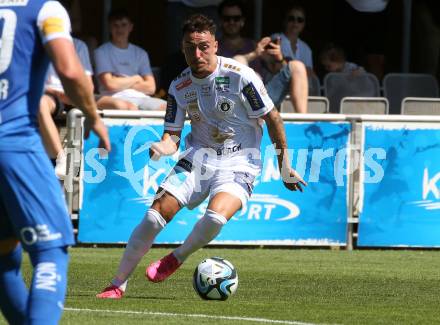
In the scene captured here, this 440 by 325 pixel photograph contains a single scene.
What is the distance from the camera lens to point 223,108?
30.9 ft

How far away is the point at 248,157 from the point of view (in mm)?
9484

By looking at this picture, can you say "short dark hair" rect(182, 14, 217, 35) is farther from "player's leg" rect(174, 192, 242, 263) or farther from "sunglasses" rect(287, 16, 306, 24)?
"sunglasses" rect(287, 16, 306, 24)

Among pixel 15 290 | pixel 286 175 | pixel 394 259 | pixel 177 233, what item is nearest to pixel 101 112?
pixel 177 233

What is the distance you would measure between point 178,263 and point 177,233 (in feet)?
13.2

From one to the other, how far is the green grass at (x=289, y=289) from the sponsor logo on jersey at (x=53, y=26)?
2.50 m

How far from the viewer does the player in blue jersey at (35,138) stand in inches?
211

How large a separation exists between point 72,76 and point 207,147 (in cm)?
426

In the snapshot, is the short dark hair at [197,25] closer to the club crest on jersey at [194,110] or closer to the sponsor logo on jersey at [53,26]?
the club crest on jersey at [194,110]

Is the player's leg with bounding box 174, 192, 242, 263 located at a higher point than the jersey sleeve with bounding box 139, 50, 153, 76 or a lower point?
lower

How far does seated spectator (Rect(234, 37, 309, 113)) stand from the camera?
1385 centimetres

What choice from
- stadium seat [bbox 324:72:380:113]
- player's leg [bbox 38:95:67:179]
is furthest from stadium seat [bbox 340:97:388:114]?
player's leg [bbox 38:95:67:179]

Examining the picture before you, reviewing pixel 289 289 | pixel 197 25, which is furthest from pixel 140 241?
pixel 197 25

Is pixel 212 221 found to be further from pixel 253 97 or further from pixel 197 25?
pixel 197 25

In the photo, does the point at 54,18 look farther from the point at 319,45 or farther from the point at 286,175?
the point at 319,45
